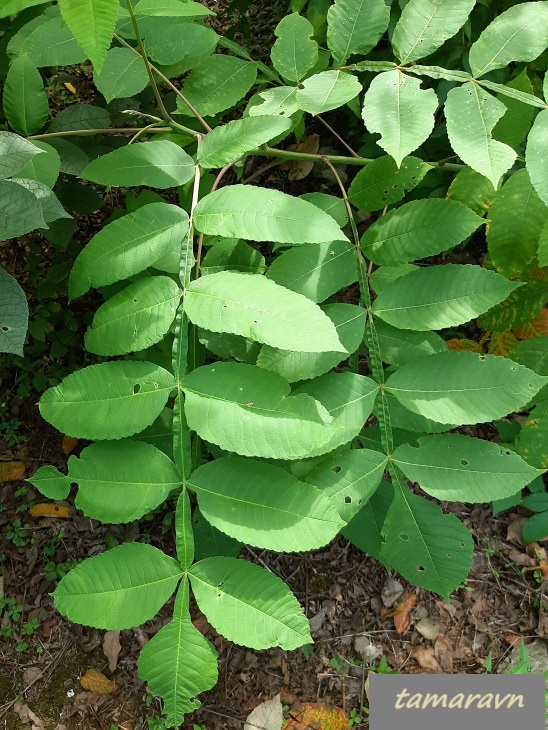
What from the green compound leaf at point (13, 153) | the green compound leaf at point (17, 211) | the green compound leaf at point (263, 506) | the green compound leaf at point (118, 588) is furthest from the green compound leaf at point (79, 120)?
the green compound leaf at point (118, 588)

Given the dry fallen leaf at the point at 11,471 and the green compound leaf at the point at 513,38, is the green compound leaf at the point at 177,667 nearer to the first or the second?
the green compound leaf at the point at 513,38

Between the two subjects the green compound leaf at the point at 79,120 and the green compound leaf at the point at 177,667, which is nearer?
the green compound leaf at the point at 177,667

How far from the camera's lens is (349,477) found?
1.37 meters

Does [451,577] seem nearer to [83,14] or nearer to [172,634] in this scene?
[172,634]

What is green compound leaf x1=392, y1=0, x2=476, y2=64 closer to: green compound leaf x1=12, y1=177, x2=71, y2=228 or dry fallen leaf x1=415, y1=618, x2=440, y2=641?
green compound leaf x1=12, y1=177, x2=71, y2=228

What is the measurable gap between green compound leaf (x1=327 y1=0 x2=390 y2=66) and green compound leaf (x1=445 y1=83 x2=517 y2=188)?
0.95 ft

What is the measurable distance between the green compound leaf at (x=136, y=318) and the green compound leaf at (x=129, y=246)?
0.05 metres

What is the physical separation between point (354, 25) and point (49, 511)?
2.22m

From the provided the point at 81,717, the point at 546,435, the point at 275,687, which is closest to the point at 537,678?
the point at 546,435

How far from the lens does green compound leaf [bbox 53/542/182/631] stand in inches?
47.4

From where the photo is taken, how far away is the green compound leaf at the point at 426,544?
1.37 metres

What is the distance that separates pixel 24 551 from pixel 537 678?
2.10m

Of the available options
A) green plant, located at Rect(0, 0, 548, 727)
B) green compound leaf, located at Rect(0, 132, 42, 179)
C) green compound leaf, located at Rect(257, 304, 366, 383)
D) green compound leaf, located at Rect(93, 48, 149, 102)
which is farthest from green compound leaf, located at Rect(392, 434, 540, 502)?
green compound leaf, located at Rect(93, 48, 149, 102)

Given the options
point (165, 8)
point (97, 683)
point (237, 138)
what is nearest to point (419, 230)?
point (237, 138)
